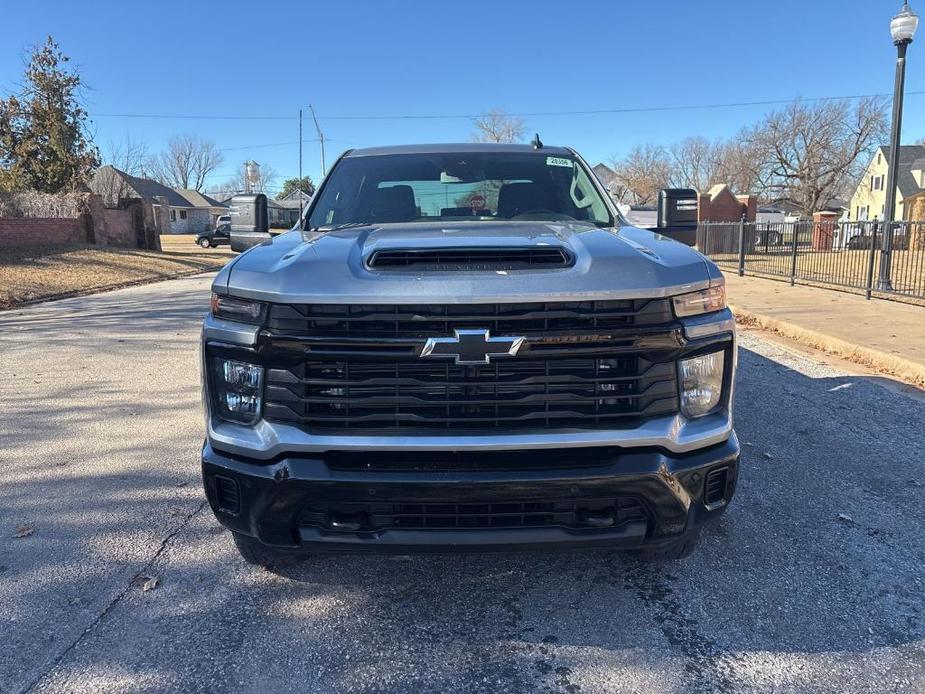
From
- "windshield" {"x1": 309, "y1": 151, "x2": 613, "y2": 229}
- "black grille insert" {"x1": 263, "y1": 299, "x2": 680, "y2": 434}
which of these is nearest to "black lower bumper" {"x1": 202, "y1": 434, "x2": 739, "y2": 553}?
"black grille insert" {"x1": 263, "y1": 299, "x2": 680, "y2": 434}

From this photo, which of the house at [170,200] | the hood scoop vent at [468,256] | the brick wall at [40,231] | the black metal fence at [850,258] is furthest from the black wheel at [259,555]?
the house at [170,200]

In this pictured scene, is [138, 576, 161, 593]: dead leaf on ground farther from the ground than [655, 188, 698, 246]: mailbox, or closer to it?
closer to it

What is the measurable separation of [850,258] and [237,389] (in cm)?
1684

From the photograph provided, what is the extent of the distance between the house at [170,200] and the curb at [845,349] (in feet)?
157

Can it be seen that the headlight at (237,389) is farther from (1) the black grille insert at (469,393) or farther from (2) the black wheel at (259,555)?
(2) the black wheel at (259,555)

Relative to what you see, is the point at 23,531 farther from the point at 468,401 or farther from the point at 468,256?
the point at 468,256

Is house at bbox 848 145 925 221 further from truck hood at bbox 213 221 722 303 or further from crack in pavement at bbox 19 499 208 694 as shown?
crack in pavement at bbox 19 499 208 694

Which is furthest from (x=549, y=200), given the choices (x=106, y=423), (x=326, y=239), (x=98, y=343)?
(x=98, y=343)

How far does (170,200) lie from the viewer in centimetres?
6662

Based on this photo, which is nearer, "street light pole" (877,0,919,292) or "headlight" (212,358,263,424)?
"headlight" (212,358,263,424)

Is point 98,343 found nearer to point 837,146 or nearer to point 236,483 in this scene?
point 236,483

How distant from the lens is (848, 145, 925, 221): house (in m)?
49.5

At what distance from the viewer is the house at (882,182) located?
49.5 m

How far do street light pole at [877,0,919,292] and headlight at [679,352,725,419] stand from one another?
11235 millimetres
